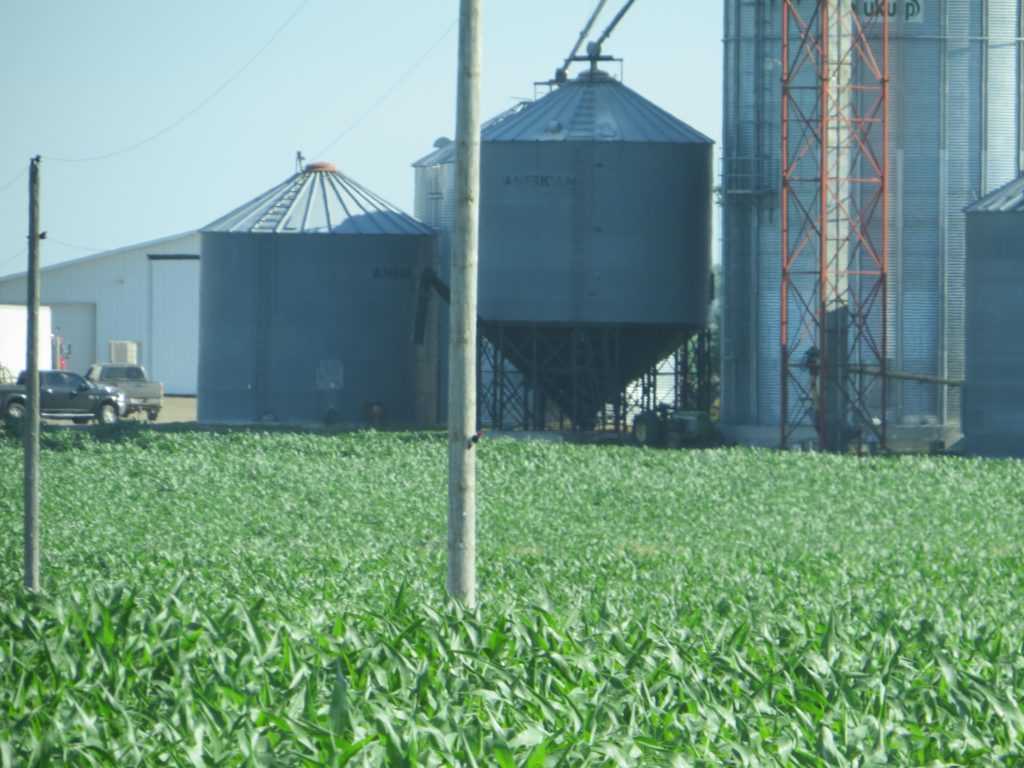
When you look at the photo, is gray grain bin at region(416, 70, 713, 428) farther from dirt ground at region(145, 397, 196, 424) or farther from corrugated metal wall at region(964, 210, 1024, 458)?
dirt ground at region(145, 397, 196, 424)

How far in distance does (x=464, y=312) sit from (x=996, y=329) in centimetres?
3041

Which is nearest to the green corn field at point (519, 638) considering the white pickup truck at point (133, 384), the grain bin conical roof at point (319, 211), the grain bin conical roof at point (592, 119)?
the grain bin conical roof at point (592, 119)

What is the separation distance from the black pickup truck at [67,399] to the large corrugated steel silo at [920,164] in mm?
22843

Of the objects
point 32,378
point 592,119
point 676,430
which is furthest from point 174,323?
point 32,378

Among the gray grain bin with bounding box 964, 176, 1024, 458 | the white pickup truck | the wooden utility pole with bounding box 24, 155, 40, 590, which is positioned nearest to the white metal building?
the white pickup truck

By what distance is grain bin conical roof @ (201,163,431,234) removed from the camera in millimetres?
52188

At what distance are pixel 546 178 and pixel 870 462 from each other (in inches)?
633

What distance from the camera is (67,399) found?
55500mm

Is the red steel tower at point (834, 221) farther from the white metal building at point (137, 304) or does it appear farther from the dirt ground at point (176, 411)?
the white metal building at point (137, 304)

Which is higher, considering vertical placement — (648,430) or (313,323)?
(313,323)

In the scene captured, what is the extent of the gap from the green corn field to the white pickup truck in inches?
1295

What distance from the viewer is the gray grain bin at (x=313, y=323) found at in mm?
50875

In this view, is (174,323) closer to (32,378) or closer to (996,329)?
(996,329)

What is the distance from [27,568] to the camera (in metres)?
17.1
